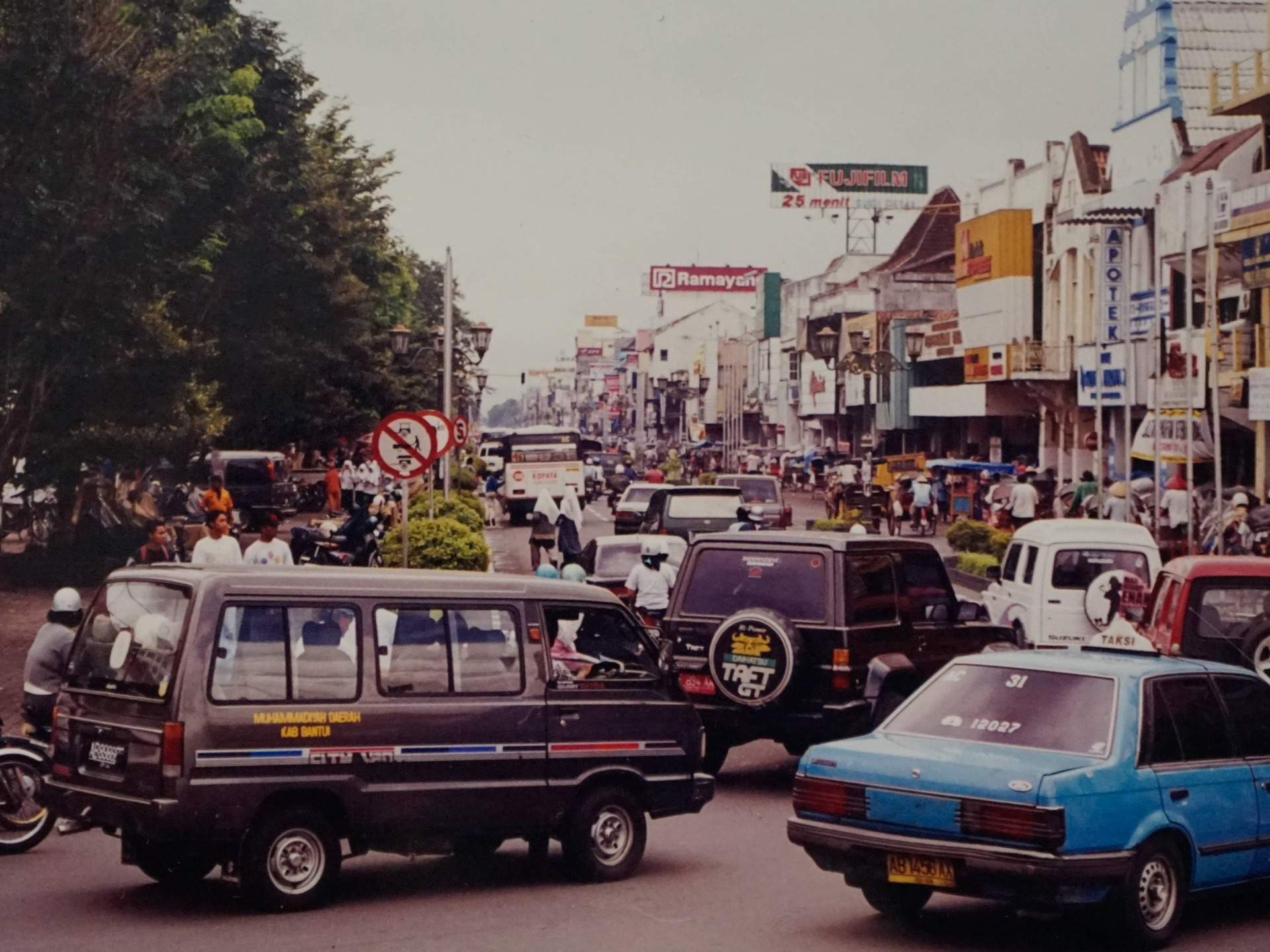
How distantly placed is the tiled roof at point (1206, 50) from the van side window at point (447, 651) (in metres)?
47.3

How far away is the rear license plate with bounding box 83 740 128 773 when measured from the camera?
31.4 feet

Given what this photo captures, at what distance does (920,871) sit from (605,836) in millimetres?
2579

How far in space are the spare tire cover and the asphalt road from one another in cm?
176

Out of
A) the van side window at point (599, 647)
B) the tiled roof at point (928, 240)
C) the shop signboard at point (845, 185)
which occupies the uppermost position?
the shop signboard at point (845, 185)

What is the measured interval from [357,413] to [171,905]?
191 ft

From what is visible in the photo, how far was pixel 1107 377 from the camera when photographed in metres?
53.8

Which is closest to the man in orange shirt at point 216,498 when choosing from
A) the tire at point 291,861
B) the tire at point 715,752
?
the tire at point 715,752

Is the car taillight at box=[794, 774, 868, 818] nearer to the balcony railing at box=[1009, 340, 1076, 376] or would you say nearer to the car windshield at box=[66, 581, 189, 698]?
the car windshield at box=[66, 581, 189, 698]

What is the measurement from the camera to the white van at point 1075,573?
69.0 ft

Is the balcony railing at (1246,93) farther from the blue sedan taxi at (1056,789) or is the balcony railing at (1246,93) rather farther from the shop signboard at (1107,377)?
the blue sedan taxi at (1056,789)

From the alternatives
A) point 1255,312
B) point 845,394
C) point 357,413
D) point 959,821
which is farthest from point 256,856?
point 845,394

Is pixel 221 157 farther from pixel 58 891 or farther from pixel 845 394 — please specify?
pixel 845 394

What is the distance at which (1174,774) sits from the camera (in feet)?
30.3

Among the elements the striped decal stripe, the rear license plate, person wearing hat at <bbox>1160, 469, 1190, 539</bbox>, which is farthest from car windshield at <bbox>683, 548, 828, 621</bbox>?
person wearing hat at <bbox>1160, 469, 1190, 539</bbox>
